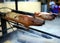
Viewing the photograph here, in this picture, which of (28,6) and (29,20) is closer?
(29,20)

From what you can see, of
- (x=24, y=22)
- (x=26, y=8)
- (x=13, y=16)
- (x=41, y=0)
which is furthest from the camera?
(x=41, y=0)

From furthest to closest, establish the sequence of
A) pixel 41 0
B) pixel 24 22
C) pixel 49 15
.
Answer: pixel 41 0 → pixel 49 15 → pixel 24 22

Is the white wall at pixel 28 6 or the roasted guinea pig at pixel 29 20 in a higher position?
the white wall at pixel 28 6

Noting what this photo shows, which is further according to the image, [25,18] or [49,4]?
[49,4]

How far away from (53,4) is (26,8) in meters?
2.13

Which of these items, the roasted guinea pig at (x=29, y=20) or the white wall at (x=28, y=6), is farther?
the white wall at (x=28, y=6)

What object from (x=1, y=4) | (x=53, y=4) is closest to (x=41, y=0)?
(x=53, y=4)

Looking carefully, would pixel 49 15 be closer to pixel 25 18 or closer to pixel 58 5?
pixel 25 18

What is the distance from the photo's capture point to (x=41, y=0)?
5.73 metres

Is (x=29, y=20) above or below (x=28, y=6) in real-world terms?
below

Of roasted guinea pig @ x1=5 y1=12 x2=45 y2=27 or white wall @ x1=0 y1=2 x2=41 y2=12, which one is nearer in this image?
roasted guinea pig @ x1=5 y1=12 x2=45 y2=27

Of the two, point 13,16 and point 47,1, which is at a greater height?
point 47,1

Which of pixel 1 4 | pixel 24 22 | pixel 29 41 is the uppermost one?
pixel 1 4

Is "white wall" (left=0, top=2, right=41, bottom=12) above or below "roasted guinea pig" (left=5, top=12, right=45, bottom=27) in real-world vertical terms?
above
